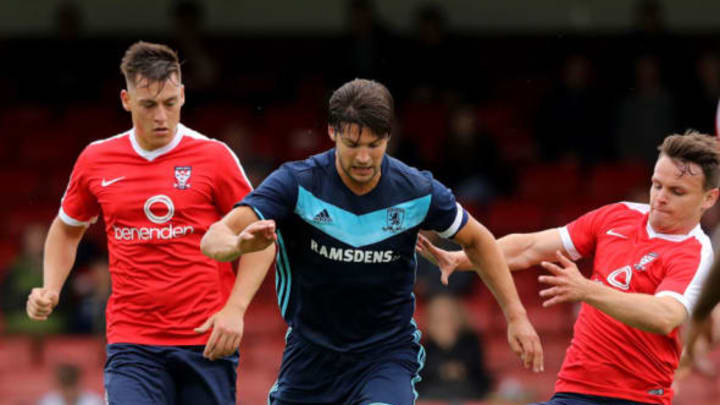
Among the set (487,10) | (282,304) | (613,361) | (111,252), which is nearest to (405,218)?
(282,304)

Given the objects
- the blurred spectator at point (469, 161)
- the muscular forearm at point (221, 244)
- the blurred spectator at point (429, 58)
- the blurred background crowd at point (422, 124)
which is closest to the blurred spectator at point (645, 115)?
the blurred background crowd at point (422, 124)

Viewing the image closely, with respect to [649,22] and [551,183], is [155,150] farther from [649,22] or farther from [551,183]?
[649,22]

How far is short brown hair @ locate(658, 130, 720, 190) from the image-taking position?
18.5ft

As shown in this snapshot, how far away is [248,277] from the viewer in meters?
5.72

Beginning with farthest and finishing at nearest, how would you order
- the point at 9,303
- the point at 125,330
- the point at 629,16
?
1. the point at 629,16
2. the point at 9,303
3. the point at 125,330

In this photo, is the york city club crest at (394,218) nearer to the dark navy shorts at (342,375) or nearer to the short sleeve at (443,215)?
the short sleeve at (443,215)

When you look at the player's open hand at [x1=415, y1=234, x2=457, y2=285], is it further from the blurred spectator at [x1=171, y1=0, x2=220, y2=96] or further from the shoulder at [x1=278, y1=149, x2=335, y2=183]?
the blurred spectator at [x1=171, y1=0, x2=220, y2=96]

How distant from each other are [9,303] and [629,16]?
8.02 m

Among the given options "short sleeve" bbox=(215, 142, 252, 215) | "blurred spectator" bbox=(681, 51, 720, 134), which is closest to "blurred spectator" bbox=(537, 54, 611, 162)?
"blurred spectator" bbox=(681, 51, 720, 134)

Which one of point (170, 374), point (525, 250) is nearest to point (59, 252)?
point (170, 374)

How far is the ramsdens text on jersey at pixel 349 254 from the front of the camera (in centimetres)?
543

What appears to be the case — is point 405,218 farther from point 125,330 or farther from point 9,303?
point 9,303

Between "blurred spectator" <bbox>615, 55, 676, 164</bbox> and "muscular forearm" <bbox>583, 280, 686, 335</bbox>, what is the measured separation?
7.02 meters

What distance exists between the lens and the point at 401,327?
5.65 meters
